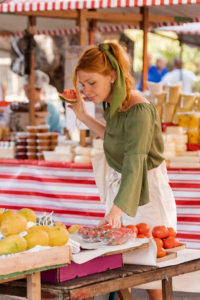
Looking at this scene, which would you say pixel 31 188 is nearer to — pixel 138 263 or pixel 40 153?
pixel 40 153

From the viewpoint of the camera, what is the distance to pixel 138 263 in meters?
2.30

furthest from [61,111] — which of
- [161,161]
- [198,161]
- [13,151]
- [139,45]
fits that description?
[139,45]

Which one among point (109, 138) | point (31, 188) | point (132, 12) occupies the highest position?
point (132, 12)

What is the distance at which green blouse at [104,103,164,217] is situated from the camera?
7.80 ft

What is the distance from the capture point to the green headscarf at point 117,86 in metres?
2.50

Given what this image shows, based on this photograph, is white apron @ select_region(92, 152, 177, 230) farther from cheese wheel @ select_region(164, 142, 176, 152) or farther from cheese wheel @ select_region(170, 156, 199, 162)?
cheese wheel @ select_region(164, 142, 176, 152)

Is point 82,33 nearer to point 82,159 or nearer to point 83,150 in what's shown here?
point 83,150

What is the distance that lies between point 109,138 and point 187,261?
742 mm

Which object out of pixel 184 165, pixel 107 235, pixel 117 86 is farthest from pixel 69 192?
pixel 107 235

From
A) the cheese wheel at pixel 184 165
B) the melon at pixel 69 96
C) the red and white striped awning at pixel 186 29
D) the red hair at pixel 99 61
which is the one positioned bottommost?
the cheese wheel at pixel 184 165

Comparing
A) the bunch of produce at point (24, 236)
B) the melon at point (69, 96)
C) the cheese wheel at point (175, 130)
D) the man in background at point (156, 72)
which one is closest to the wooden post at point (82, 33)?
the cheese wheel at point (175, 130)

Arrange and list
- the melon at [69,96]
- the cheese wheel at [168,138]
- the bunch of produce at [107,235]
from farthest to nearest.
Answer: the cheese wheel at [168,138], the melon at [69,96], the bunch of produce at [107,235]

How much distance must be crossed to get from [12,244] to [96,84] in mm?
994

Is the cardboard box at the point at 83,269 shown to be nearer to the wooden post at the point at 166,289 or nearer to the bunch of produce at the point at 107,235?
the bunch of produce at the point at 107,235
